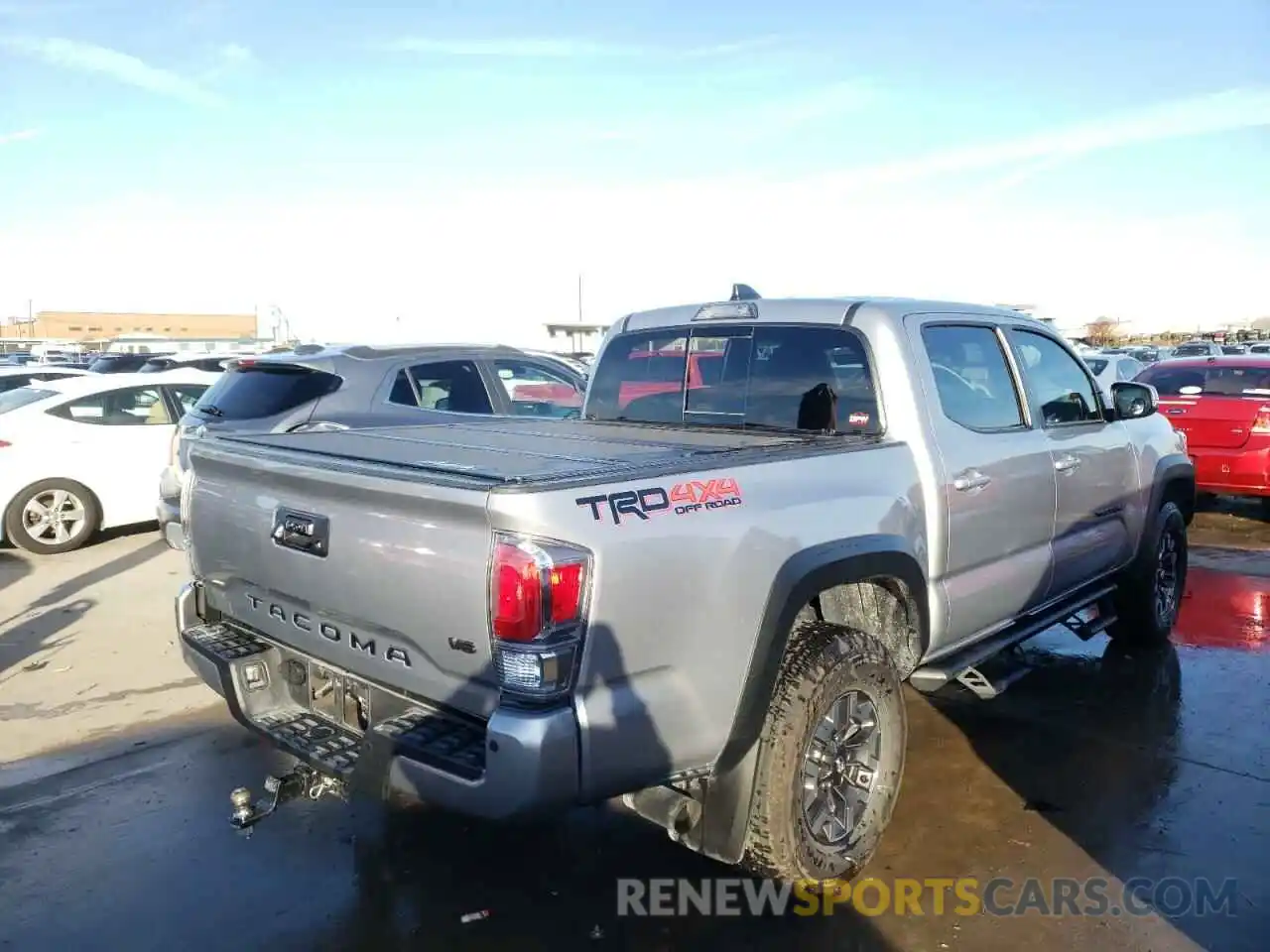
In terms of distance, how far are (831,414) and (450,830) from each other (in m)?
2.24

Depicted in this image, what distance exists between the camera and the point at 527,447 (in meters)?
3.55

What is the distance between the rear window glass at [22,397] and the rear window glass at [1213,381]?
11.2m

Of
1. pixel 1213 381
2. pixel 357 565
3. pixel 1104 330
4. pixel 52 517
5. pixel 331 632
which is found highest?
pixel 1104 330

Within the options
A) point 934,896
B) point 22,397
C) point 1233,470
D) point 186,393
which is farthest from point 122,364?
point 934,896

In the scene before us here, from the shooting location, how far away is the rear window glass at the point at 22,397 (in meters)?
9.04

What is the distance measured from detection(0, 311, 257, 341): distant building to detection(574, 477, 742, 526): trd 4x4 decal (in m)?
78.7

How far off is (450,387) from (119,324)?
291 feet

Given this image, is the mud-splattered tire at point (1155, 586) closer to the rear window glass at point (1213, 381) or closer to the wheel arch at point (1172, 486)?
the wheel arch at point (1172, 486)

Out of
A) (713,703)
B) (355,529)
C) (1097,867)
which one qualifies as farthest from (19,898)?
(1097,867)

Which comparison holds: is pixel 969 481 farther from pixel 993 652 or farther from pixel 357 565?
pixel 357 565

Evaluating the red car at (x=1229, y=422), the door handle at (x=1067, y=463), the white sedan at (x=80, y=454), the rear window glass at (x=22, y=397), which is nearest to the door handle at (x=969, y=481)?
the door handle at (x=1067, y=463)

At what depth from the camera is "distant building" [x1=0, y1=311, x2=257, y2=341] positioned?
3041 inches

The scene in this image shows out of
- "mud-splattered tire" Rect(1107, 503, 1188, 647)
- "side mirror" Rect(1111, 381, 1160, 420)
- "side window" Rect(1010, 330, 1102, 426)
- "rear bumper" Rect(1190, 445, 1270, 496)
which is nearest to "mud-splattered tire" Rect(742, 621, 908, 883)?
"side window" Rect(1010, 330, 1102, 426)

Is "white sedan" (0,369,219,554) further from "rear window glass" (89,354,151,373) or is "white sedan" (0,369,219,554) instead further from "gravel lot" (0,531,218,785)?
"rear window glass" (89,354,151,373)
